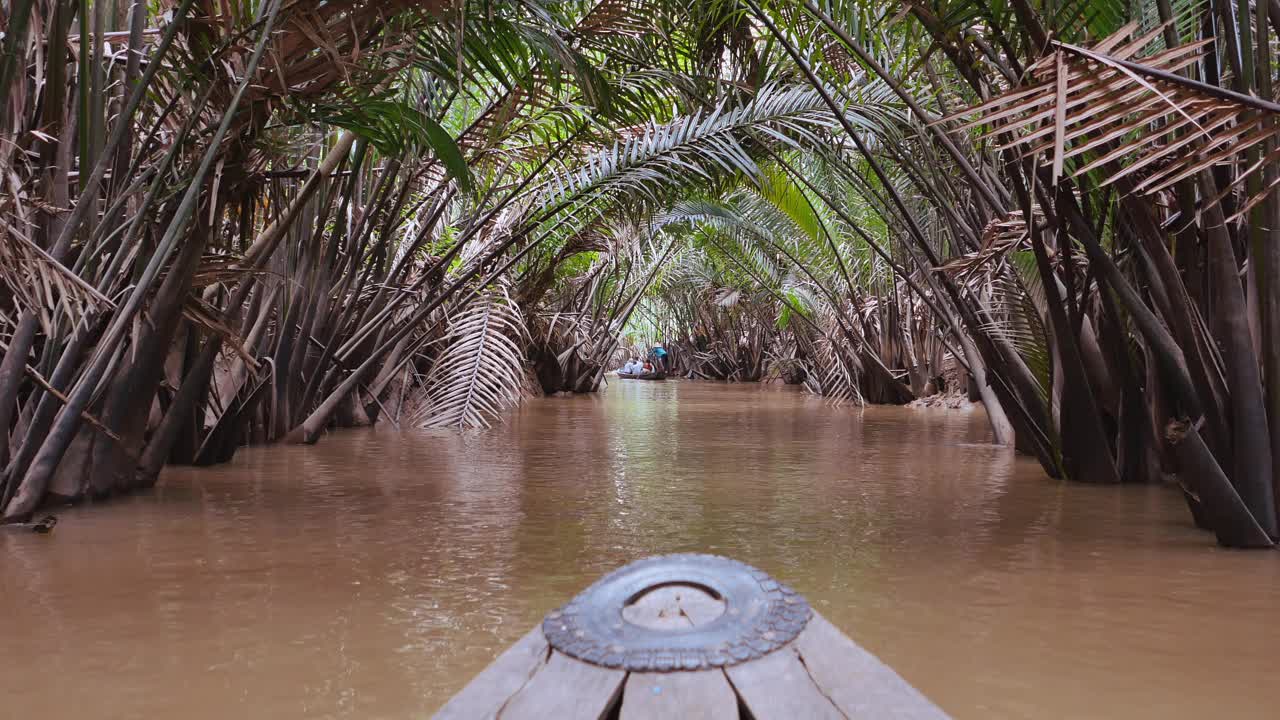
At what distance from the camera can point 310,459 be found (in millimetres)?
5250

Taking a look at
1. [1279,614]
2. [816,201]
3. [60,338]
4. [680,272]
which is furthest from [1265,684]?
[680,272]

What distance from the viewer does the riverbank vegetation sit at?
2.76 m

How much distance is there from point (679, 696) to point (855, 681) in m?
0.22

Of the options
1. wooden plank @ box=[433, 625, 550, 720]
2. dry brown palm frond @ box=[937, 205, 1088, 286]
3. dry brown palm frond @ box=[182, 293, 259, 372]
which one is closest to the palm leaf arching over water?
dry brown palm frond @ box=[182, 293, 259, 372]

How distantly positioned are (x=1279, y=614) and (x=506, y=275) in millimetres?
7193

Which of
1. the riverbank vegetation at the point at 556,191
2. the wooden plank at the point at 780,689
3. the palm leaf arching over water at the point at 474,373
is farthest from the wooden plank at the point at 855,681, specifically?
the palm leaf arching over water at the point at 474,373

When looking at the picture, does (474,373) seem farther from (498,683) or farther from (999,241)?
(498,683)

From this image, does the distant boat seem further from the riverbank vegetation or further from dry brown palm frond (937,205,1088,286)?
dry brown palm frond (937,205,1088,286)

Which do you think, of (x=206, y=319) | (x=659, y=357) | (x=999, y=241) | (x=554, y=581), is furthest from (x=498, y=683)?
(x=659, y=357)

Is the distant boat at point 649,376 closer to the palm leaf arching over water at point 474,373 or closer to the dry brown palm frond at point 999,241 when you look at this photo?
the palm leaf arching over water at point 474,373

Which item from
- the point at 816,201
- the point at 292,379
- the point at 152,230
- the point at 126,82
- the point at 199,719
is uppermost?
the point at 816,201

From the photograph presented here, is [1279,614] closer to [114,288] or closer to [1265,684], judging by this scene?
[1265,684]

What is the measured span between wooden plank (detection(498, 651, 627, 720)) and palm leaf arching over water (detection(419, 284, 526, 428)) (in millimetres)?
5952

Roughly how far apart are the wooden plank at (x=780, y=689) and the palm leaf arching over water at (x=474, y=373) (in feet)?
19.7
